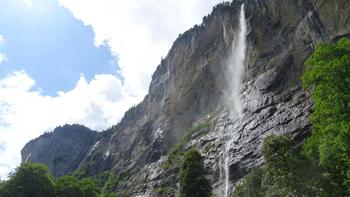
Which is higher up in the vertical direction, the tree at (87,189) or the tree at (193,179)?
the tree at (87,189)

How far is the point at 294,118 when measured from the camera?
250 ft

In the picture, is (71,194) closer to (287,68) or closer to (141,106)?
(287,68)

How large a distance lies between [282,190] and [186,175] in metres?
22.3

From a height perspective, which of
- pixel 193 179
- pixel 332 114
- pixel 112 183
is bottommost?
pixel 332 114

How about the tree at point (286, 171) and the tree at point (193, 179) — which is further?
the tree at point (193, 179)

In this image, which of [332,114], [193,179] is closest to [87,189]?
[193,179]

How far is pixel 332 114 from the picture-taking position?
38.2 m

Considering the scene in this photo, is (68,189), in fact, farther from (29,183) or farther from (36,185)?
(29,183)

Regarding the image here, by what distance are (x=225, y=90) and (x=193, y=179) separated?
2814 inches

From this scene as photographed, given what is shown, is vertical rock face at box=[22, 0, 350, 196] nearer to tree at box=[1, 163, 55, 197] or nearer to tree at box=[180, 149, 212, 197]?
tree at box=[180, 149, 212, 197]

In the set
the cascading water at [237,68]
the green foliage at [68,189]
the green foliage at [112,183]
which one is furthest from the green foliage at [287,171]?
the green foliage at [112,183]

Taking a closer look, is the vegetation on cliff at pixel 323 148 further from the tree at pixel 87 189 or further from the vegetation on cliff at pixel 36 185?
the tree at pixel 87 189

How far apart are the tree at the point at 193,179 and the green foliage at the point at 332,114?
13.2 m

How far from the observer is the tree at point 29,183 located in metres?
64.0
